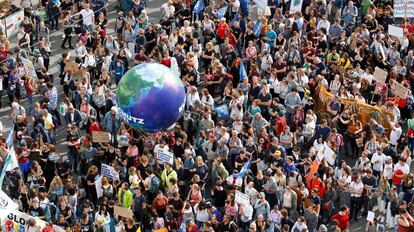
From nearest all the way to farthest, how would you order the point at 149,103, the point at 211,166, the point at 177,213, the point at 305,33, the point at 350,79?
the point at 149,103 < the point at 177,213 < the point at 211,166 < the point at 350,79 < the point at 305,33

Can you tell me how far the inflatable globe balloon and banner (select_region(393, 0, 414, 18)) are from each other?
1231 cm

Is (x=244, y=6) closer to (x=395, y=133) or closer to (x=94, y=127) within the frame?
(x=94, y=127)

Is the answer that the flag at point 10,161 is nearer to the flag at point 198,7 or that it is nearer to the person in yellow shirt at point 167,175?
the person in yellow shirt at point 167,175

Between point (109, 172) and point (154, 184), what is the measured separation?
116 cm

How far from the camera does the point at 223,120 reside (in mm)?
31734

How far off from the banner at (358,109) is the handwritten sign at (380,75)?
1243 millimetres

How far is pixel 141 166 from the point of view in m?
29.2

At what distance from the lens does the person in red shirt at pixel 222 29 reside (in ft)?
116

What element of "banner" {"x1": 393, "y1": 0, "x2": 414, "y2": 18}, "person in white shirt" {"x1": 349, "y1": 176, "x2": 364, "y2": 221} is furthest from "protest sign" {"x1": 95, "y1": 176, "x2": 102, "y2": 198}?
"banner" {"x1": 393, "y1": 0, "x2": 414, "y2": 18}

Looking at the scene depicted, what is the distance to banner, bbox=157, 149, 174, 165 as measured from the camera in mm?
29188

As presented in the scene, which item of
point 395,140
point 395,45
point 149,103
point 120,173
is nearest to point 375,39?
point 395,45

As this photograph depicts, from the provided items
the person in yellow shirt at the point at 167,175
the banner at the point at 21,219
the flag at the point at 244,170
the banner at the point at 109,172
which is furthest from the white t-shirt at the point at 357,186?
the banner at the point at 21,219

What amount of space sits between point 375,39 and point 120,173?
30.6ft

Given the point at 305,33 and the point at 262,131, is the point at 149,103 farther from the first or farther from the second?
the point at 305,33
